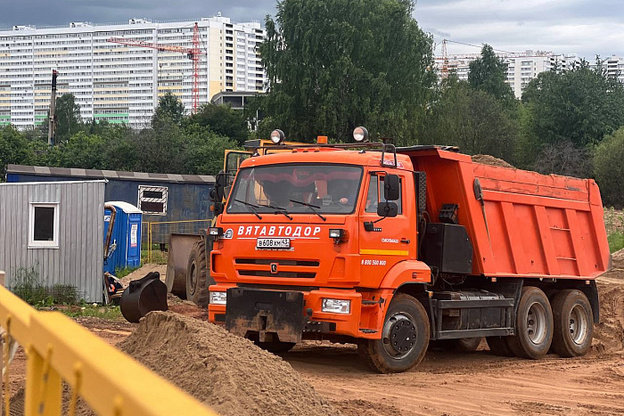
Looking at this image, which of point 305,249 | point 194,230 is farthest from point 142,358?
point 194,230

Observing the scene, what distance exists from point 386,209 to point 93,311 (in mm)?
8686

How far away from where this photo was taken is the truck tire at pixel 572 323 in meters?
14.2

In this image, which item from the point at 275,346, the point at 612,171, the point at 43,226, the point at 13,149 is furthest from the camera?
the point at 612,171

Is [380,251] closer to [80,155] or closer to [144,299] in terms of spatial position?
[144,299]

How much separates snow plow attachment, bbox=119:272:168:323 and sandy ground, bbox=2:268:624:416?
338mm

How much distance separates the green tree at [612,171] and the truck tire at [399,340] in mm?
53291

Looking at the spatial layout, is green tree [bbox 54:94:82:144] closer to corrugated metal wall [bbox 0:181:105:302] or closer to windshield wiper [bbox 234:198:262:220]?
corrugated metal wall [bbox 0:181:105:302]

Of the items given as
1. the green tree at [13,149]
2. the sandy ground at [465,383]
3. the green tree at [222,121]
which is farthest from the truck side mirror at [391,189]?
the green tree at [222,121]

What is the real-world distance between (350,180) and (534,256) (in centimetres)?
407

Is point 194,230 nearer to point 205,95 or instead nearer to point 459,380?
point 459,380

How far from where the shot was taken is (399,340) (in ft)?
36.0

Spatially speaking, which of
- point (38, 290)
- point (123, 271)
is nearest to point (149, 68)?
point (123, 271)

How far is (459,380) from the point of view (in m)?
10.7

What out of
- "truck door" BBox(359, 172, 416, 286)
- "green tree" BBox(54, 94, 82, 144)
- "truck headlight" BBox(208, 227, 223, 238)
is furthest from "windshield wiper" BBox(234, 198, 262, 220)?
"green tree" BBox(54, 94, 82, 144)
